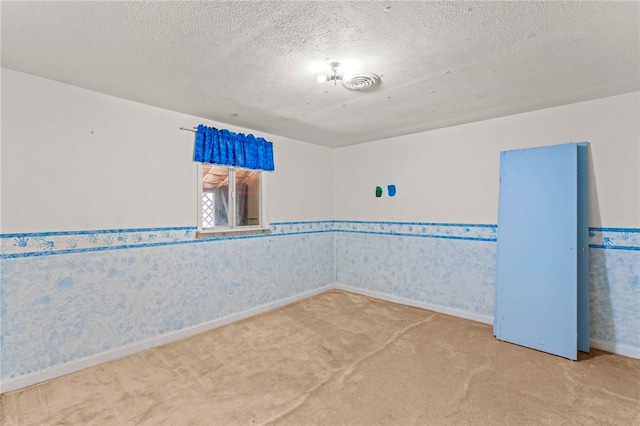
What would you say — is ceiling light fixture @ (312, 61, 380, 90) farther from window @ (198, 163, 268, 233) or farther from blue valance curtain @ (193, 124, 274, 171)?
window @ (198, 163, 268, 233)

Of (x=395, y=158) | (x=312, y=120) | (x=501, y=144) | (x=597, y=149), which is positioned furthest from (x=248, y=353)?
(x=597, y=149)

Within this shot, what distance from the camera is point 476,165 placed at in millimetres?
3664

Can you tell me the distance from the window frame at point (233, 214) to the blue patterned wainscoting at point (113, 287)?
0.09m

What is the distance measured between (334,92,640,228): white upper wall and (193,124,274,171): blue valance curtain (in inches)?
59.3

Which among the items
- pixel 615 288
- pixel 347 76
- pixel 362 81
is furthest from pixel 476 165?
pixel 347 76

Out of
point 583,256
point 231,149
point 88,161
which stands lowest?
point 583,256

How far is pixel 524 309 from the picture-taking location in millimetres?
3057

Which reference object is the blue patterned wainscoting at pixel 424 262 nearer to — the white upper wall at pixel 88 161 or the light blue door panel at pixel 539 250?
the light blue door panel at pixel 539 250

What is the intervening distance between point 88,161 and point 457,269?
397 centimetres

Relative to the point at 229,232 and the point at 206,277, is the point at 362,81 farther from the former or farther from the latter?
the point at 206,277

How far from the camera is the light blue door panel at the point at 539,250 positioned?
2.85 meters

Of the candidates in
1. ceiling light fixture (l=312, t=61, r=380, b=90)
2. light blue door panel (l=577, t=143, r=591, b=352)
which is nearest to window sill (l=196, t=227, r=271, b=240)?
ceiling light fixture (l=312, t=61, r=380, b=90)

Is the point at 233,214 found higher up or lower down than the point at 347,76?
lower down

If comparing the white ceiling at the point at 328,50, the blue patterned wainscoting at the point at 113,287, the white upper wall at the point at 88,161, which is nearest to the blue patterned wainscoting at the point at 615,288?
the white ceiling at the point at 328,50
